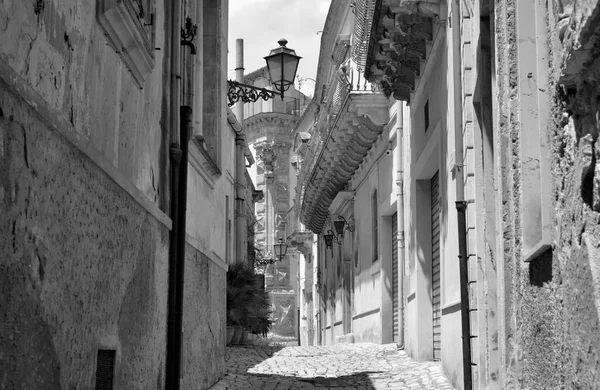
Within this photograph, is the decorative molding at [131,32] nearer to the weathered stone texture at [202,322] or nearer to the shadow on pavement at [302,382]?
the weathered stone texture at [202,322]

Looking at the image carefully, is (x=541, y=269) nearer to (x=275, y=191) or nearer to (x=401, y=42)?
(x=401, y=42)

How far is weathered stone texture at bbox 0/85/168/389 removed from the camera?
14.2 ft

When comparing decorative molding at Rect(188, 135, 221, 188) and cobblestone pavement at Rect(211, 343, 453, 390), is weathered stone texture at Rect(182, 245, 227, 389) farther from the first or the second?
decorative molding at Rect(188, 135, 221, 188)

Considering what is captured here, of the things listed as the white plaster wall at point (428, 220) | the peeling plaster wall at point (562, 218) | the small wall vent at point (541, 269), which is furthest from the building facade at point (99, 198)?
the white plaster wall at point (428, 220)

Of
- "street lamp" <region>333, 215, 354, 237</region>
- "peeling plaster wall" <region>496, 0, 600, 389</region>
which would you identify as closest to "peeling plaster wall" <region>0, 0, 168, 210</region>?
"peeling plaster wall" <region>496, 0, 600, 389</region>

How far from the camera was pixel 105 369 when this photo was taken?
6.37 meters

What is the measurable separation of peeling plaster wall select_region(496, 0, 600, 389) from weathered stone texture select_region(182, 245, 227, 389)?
13.4 ft

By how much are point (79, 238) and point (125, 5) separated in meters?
1.78

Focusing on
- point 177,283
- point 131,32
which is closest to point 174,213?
point 177,283

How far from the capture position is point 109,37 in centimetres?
649

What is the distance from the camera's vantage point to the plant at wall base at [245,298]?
20.7m

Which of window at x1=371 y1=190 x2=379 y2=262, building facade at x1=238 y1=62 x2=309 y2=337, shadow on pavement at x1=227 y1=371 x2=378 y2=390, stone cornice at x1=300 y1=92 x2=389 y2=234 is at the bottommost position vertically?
shadow on pavement at x1=227 y1=371 x2=378 y2=390

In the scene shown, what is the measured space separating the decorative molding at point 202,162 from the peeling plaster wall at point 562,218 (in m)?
4.30

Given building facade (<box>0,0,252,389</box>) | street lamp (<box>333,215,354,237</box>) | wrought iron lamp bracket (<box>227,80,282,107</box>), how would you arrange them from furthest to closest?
street lamp (<box>333,215,354,237</box>) < wrought iron lamp bracket (<box>227,80,282,107</box>) < building facade (<box>0,0,252,389</box>)
